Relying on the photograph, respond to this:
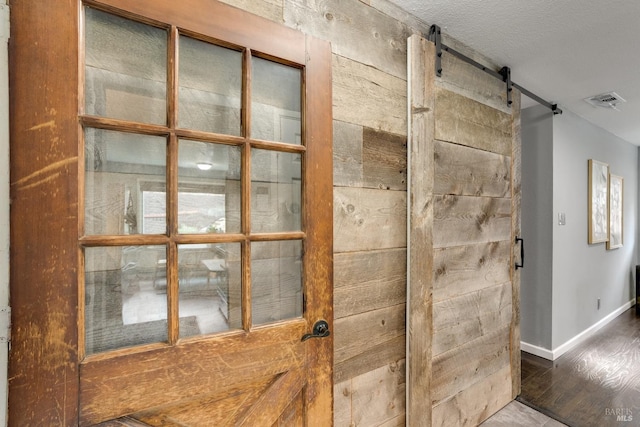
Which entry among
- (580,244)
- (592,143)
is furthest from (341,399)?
(592,143)

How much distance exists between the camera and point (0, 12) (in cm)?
73

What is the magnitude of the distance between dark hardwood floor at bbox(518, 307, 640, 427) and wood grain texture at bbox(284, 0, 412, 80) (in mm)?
2393

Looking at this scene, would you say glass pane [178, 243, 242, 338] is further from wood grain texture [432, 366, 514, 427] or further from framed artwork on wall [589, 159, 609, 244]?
framed artwork on wall [589, 159, 609, 244]

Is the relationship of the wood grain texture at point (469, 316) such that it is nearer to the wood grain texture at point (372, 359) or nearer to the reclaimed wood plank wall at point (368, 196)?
the reclaimed wood plank wall at point (368, 196)

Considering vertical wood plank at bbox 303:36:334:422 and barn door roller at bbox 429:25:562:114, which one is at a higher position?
barn door roller at bbox 429:25:562:114

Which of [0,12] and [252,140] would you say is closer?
[0,12]

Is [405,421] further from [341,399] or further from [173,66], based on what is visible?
[173,66]

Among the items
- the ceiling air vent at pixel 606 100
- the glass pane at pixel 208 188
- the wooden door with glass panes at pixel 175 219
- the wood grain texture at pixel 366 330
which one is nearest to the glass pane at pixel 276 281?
the wooden door with glass panes at pixel 175 219

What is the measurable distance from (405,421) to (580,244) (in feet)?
9.52

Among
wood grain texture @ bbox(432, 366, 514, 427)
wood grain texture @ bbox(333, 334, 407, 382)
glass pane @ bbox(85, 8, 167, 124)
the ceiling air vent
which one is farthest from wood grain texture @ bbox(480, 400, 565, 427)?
the ceiling air vent

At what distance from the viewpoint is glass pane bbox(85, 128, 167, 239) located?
86cm

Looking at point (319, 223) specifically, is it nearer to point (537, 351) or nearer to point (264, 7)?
point (264, 7)

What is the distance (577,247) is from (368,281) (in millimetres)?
2971

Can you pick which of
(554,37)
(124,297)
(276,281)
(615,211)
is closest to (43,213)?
(124,297)
